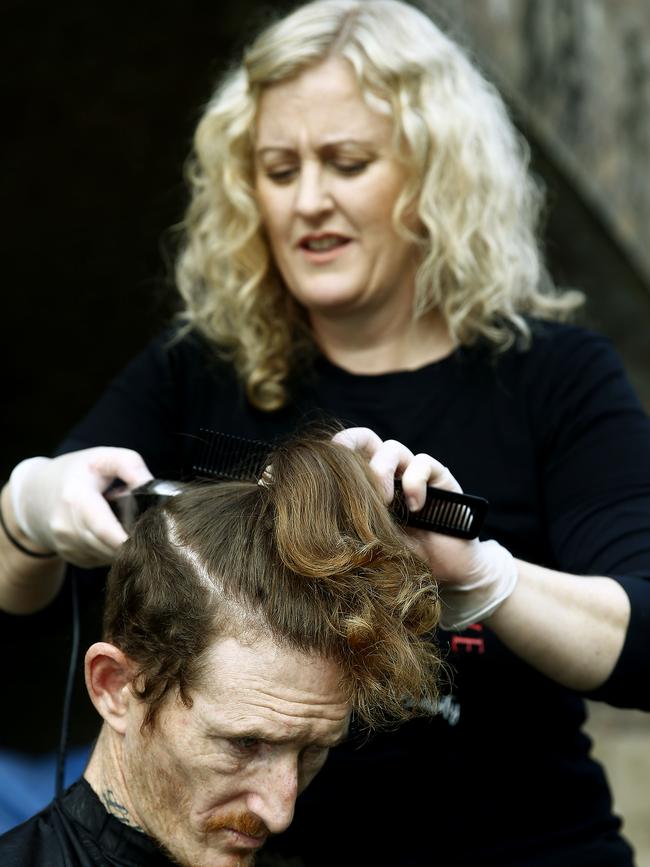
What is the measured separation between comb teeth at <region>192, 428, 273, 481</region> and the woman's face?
0.60m

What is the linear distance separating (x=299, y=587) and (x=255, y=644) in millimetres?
88

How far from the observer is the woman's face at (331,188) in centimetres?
228

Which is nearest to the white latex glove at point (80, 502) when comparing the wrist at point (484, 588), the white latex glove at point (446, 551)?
the white latex glove at point (446, 551)

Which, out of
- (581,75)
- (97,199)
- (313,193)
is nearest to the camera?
(313,193)

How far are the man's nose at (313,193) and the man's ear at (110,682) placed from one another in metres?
0.91

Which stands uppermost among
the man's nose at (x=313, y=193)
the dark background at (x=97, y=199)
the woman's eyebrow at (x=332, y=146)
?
the woman's eyebrow at (x=332, y=146)

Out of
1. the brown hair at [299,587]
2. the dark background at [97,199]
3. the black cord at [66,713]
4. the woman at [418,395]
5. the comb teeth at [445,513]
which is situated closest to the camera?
the brown hair at [299,587]

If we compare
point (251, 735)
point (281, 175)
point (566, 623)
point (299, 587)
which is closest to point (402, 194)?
point (281, 175)

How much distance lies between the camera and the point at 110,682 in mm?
1709

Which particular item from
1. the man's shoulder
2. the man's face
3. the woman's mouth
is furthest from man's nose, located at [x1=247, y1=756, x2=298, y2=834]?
the woman's mouth

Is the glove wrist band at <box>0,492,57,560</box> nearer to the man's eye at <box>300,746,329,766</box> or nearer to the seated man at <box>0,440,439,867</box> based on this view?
the seated man at <box>0,440,439,867</box>

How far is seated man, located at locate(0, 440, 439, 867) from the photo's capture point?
1596mm

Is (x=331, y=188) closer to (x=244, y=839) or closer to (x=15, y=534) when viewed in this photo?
(x=15, y=534)

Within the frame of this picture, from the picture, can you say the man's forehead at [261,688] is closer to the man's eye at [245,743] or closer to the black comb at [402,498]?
the man's eye at [245,743]
